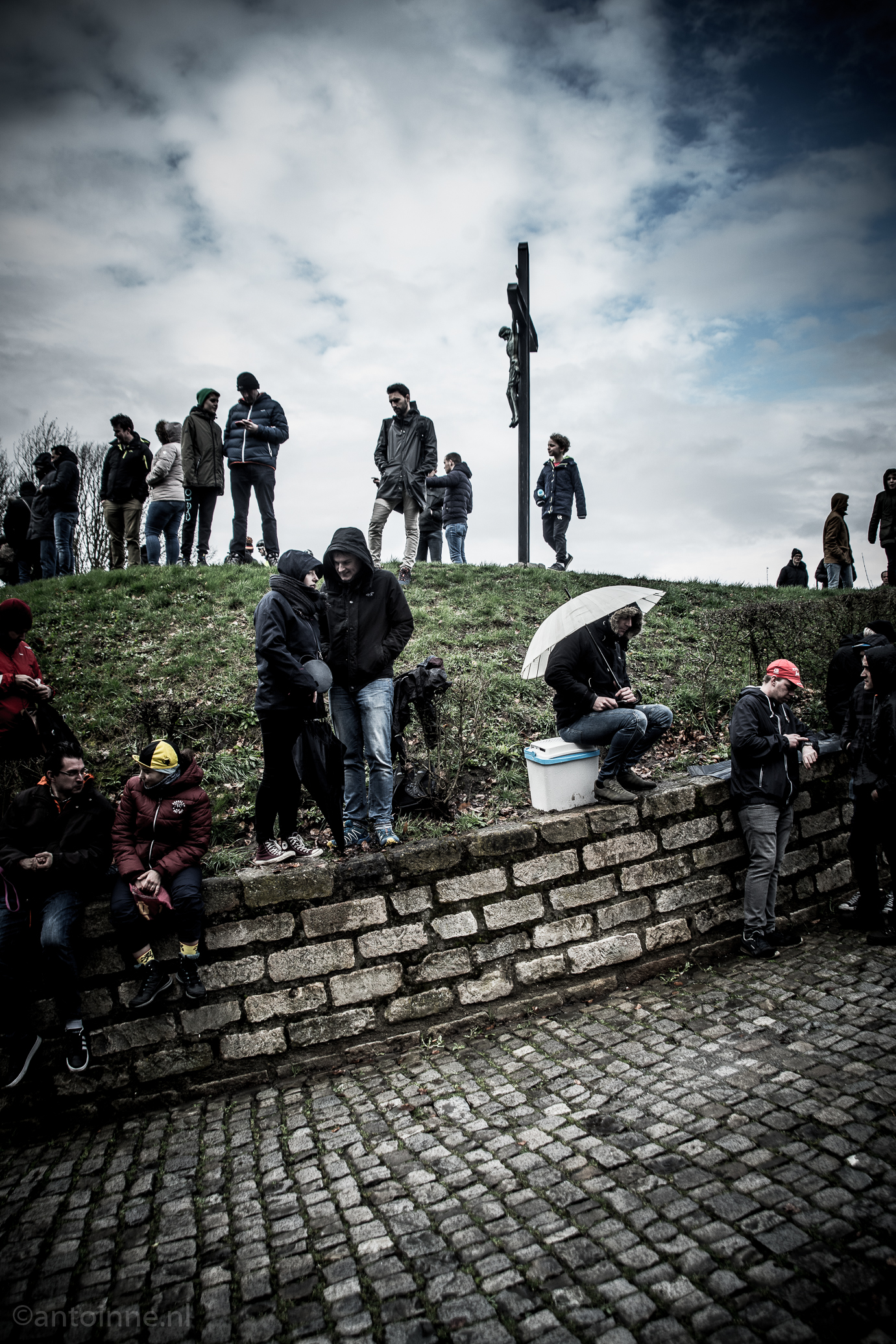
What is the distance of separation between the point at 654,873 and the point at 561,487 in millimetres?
7355

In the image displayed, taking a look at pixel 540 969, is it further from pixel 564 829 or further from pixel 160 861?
pixel 160 861

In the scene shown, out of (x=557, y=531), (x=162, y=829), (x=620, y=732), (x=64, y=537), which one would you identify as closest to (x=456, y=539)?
(x=557, y=531)

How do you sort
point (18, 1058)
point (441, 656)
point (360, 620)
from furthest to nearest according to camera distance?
point (441, 656), point (360, 620), point (18, 1058)

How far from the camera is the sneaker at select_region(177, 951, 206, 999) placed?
405 centimetres

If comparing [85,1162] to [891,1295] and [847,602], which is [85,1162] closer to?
[891,1295]

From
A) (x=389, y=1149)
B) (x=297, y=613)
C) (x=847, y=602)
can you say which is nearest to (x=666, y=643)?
(x=847, y=602)

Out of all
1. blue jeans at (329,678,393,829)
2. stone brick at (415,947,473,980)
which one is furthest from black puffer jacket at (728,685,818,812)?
blue jeans at (329,678,393,829)

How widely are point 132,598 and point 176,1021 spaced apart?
6217 millimetres

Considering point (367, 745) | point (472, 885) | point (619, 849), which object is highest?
point (367, 745)

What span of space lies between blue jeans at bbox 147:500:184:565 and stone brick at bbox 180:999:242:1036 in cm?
737

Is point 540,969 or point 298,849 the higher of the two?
point 298,849

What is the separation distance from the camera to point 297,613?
15.7 feet

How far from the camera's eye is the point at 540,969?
472cm

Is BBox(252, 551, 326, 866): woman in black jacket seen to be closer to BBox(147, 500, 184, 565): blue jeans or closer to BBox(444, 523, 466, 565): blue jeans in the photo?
BBox(147, 500, 184, 565): blue jeans
